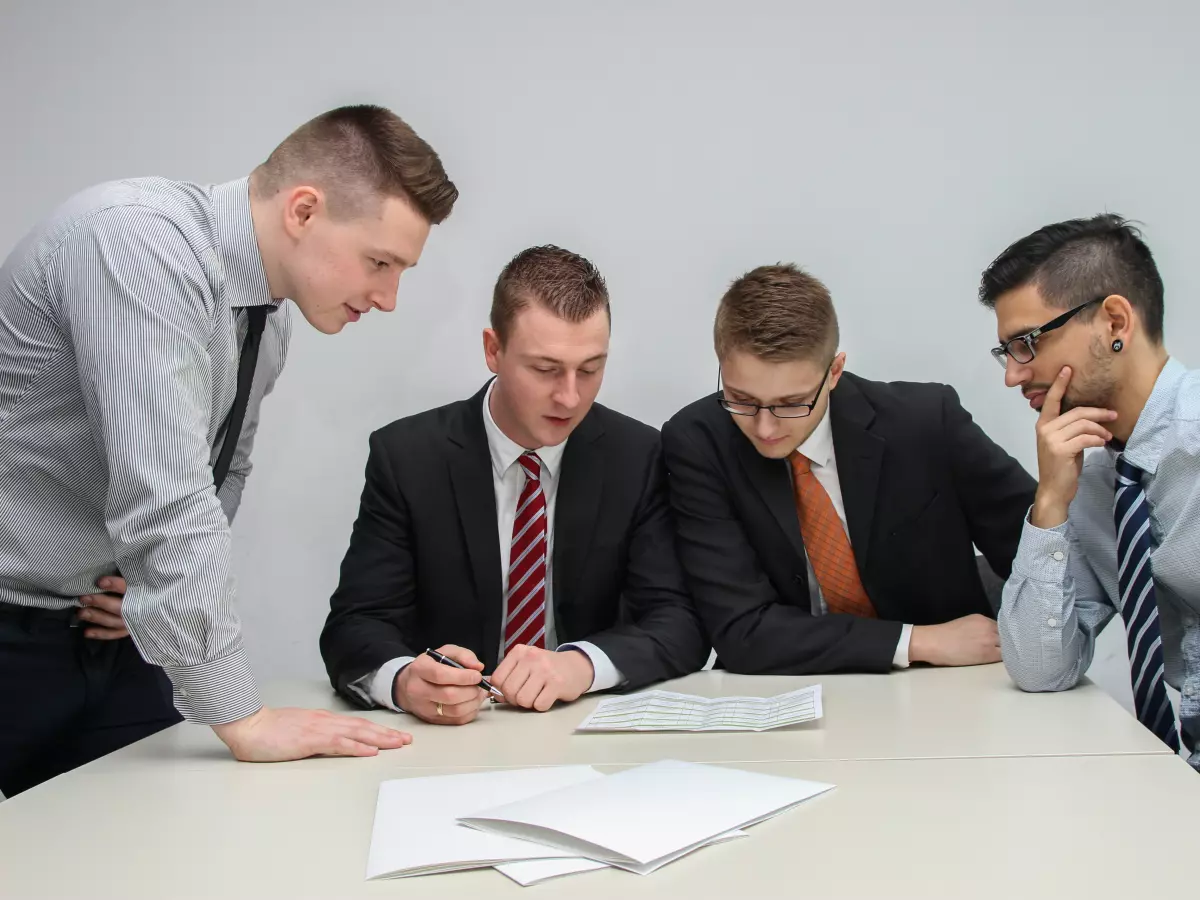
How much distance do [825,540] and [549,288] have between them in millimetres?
779

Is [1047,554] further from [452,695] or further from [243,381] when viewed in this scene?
[243,381]

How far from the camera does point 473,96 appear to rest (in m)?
3.03

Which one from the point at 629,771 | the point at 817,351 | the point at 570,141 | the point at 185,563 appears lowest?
the point at 629,771

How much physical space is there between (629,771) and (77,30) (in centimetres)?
277

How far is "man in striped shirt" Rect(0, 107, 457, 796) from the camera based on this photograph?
1.44 m

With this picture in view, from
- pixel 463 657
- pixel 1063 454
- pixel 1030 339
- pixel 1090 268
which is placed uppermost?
pixel 1090 268

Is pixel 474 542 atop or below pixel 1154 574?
below

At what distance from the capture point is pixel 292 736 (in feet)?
5.05

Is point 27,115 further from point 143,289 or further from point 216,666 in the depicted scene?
point 216,666

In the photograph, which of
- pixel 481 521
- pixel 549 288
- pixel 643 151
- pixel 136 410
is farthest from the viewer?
pixel 643 151

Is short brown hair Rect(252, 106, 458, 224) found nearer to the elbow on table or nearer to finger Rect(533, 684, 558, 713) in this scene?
finger Rect(533, 684, 558, 713)

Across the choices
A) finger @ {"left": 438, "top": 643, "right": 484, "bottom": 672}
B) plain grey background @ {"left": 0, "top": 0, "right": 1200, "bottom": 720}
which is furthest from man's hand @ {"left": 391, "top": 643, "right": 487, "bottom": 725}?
plain grey background @ {"left": 0, "top": 0, "right": 1200, "bottom": 720}

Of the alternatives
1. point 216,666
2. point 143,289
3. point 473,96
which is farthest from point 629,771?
point 473,96

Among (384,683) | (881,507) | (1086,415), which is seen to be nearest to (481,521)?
(384,683)
